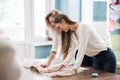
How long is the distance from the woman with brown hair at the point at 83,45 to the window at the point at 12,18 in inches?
81.6

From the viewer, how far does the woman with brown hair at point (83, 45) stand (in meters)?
2.33

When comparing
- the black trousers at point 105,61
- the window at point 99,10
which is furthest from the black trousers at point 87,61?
the window at point 99,10

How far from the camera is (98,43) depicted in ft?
8.34

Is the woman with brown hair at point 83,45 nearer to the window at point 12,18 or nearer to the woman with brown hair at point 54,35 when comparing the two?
the woman with brown hair at point 54,35

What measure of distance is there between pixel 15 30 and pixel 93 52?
230 centimetres

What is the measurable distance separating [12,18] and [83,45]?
2.44 m

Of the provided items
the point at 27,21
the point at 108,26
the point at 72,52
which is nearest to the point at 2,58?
the point at 72,52

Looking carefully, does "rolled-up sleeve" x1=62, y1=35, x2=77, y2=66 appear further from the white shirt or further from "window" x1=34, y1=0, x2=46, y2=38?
"window" x1=34, y1=0, x2=46, y2=38

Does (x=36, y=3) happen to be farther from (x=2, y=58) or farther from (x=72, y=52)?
(x=2, y=58)

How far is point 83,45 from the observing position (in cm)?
233

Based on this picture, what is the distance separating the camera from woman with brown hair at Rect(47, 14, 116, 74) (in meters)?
2.33

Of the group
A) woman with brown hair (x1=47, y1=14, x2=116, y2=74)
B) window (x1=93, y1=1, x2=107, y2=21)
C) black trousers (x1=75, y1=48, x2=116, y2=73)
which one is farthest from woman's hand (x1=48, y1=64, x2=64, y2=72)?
window (x1=93, y1=1, x2=107, y2=21)

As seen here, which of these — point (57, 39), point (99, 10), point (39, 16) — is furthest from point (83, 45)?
point (39, 16)

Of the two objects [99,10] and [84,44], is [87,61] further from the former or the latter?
[99,10]
